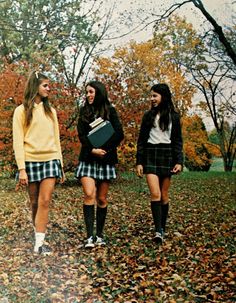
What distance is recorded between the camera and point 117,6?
4172 mm

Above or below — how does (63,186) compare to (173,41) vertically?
below

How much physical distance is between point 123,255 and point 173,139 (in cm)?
80

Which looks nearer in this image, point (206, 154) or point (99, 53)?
point (99, 53)

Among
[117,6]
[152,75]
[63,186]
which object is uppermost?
[117,6]

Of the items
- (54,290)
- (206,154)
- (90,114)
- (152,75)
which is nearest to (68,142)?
(152,75)

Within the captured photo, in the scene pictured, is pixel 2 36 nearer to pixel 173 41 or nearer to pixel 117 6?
pixel 117 6

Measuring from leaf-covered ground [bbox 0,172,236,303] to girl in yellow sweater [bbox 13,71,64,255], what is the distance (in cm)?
27

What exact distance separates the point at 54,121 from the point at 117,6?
1732 mm

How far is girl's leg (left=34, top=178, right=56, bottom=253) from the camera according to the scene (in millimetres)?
2756

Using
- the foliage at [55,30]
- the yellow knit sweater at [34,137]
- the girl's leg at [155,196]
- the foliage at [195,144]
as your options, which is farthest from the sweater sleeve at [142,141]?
the foliage at [195,144]

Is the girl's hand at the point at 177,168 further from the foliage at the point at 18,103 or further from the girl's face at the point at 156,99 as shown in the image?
the foliage at the point at 18,103

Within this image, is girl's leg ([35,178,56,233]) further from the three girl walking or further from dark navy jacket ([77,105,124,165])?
dark navy jacket ([77,105,124,165])

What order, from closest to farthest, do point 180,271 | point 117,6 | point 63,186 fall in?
point 180,271, point 63,186, point 117,6

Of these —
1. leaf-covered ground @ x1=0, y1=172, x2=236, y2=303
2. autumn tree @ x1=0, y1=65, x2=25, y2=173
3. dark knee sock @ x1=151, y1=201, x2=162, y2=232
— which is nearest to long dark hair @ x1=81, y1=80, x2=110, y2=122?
dark knee sock @ x1=151, y1=201, x2=162, y2=232
